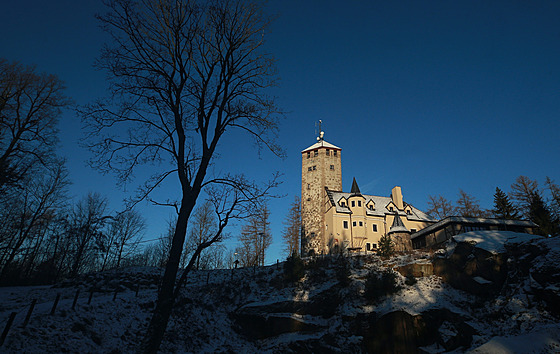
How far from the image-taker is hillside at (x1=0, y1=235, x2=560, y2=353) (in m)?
12.9

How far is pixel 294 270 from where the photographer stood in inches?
914

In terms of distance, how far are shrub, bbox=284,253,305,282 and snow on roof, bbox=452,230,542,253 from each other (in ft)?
38.1

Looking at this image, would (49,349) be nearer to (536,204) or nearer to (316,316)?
(316,316)

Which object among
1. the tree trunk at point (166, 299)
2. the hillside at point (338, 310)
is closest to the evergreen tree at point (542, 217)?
the hillside at point (338, 310)

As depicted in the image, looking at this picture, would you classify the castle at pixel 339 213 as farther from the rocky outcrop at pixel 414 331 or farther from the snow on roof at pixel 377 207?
the rocky outcrop at pixel 414 331

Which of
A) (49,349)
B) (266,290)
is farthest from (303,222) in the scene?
(49,349)

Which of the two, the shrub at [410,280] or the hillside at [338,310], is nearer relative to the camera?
the hillside at [338,310]

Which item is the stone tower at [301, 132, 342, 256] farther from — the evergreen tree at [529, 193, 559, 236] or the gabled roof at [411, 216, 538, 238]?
the evergreen tree at [529, 193, 559, 236]

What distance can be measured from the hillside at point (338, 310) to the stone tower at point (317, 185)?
17584mm

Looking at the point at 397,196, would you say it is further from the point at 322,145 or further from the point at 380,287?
the point at 380,287

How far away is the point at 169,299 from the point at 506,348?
44.7 ft

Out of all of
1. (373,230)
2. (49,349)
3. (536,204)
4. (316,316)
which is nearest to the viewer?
(49,349)

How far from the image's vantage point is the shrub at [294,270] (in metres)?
23.2

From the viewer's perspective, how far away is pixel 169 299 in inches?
316
